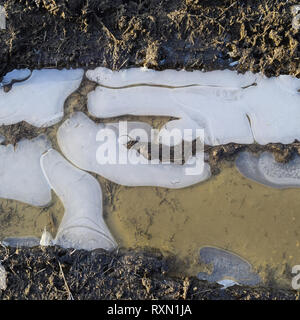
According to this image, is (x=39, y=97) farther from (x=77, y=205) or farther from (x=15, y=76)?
(x=77, y=205)

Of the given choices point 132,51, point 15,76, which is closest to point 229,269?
point 132,51

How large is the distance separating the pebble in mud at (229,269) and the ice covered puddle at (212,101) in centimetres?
119

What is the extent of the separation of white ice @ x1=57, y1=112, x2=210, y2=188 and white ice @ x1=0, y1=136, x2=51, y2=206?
282mm

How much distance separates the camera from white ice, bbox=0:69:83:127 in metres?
3.62

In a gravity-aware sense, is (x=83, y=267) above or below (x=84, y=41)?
below

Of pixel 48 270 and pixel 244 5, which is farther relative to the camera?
pixel 244 5

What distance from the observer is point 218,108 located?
355cm

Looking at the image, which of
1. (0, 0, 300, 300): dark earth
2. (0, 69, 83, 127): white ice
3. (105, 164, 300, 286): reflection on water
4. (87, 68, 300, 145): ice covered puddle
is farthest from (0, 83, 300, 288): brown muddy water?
(0, 69, 83, 127): white ice

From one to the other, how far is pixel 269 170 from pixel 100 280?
2073mm

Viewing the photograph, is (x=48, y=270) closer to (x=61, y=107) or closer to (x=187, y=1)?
(x=61, y=107)

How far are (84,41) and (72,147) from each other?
117cm

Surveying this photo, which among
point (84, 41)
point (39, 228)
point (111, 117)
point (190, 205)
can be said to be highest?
point (84, 41)

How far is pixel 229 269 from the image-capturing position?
336cm

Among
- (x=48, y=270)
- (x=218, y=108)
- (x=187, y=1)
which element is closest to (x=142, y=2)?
→ (x=187, y=1)
